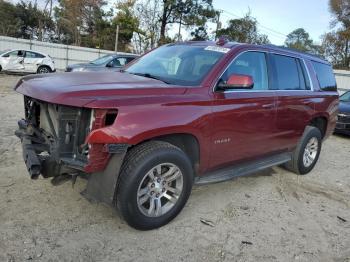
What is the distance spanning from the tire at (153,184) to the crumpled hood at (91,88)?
1.71 feet

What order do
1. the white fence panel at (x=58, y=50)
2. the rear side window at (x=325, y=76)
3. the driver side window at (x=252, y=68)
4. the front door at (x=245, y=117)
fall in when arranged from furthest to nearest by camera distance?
the white fence panel at (x=58, y=50) < the rear side window at (x=325, y=76) < the driver side window at (x=252, y=68) < the front door at (x=245, y=117)

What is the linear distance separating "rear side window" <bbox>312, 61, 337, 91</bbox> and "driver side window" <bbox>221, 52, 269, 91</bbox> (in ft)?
5.42

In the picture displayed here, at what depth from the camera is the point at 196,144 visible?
3.91 m

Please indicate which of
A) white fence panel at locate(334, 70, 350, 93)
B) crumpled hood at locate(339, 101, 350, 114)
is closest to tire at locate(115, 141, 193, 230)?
crumpled hood at locate(339, 101, 350, 114)

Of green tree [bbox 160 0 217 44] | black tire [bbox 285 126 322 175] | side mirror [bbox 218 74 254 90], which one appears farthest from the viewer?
green tree [bbox 160 0 217 44]

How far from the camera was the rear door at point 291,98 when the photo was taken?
5008 mm

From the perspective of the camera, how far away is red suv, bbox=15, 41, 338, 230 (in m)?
3.27

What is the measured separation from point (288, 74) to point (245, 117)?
139cm

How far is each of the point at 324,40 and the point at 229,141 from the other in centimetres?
4413

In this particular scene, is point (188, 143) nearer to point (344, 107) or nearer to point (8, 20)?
point (344, 107)

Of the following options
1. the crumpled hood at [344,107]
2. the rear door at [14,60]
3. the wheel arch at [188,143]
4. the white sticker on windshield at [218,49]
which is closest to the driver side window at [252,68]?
the white sticker on windshield at [218,49]

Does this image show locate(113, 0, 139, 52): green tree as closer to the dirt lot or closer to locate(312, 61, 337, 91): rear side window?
locate(312, 61, 337, 91): rear side window

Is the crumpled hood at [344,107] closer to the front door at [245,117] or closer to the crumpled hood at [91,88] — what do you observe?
the front door at [245,117]

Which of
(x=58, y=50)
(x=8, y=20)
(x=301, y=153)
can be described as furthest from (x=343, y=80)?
(x=8, y=20)
